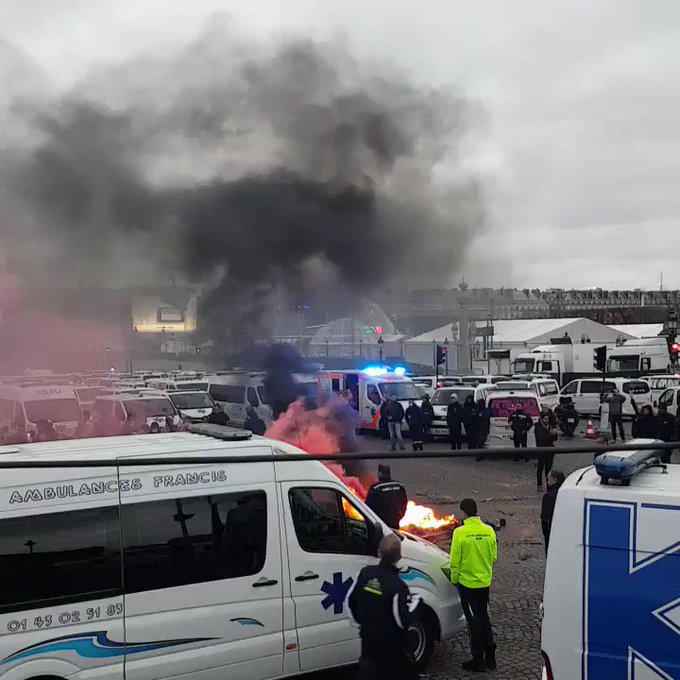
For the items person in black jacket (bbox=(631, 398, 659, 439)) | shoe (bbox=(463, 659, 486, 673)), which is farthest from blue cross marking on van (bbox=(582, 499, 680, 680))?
person in black jacket (bbox=(631, 398, 659, 439))

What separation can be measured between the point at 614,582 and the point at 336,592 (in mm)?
2219

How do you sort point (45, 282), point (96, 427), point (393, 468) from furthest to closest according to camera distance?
point (45, 282)
point (96, 427)
point (393, 468)

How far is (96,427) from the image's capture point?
18.7 m

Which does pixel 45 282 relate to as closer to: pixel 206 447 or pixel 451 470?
pixel 451 470

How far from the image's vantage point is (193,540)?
4.77 meters

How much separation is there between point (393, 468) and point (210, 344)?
13.5 m

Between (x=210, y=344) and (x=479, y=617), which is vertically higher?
(x=210, y=344)

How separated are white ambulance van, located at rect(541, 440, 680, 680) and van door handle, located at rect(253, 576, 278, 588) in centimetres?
194

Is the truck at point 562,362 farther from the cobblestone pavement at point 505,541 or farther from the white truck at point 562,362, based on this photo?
the cobblestone pavement at point 505,541

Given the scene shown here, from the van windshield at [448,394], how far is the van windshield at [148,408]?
7615mm

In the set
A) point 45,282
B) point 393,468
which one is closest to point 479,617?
point 393,468

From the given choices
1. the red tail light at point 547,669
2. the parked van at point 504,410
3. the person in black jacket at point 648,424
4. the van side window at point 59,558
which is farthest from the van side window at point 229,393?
the red tail light at point 547,669

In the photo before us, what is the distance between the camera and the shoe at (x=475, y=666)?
220 inches

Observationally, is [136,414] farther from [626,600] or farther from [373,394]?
[626,600]
